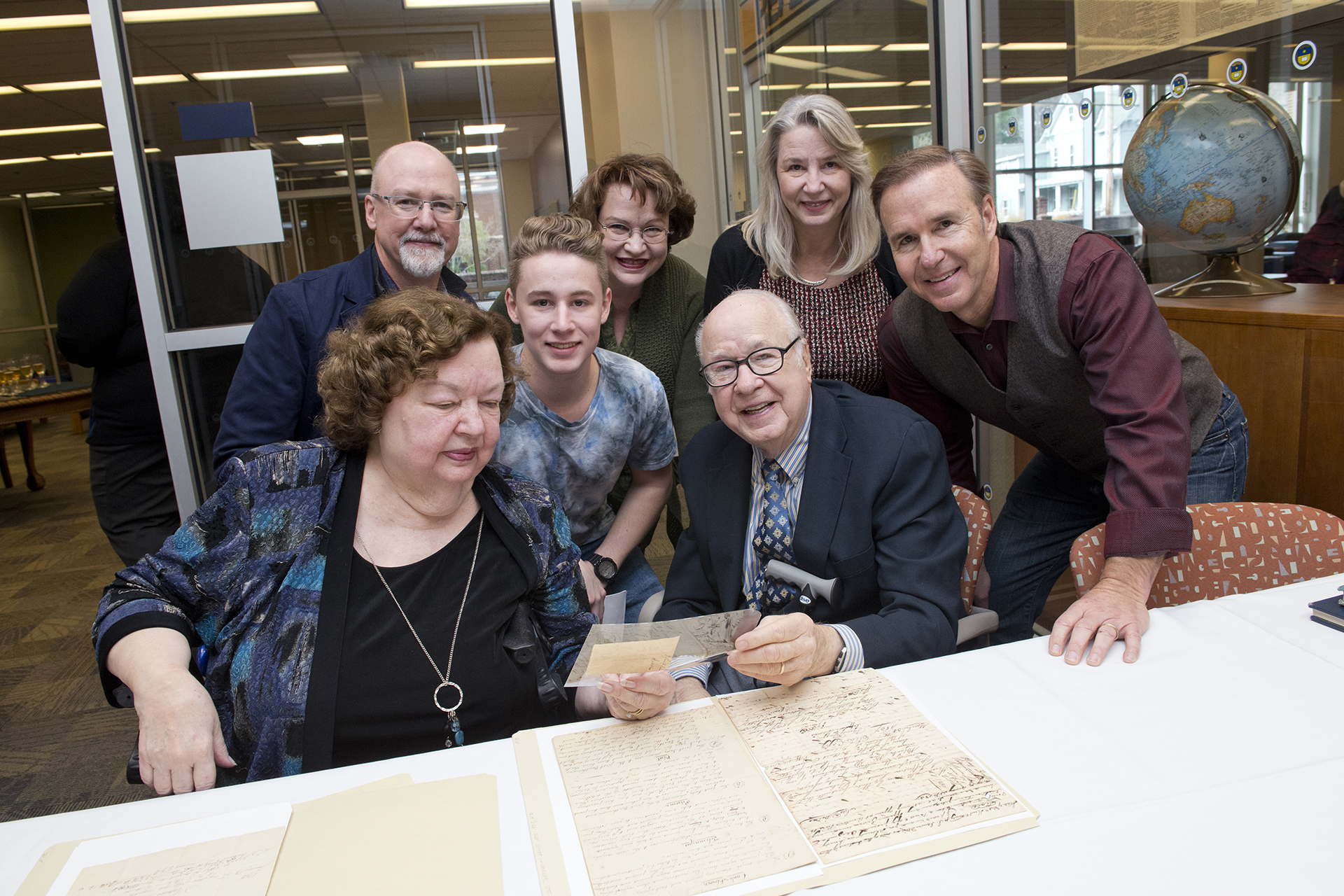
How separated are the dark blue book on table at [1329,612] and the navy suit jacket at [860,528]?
1.88 ft

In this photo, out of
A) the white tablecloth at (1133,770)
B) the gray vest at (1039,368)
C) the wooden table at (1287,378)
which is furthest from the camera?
the wooden table at (1287,378)

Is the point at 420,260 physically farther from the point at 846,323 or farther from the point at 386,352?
the point at 846,323

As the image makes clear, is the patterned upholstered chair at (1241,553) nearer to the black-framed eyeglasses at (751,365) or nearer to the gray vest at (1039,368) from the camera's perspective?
the gray vest at (1039,368)

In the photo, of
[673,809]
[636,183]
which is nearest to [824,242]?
[636,183]

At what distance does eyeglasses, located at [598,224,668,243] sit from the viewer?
251 cm

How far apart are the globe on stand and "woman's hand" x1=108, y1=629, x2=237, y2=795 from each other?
281cm

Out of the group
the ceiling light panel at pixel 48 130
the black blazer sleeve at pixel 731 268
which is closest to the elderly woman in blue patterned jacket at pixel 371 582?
the black blazer sleeve at pixel 731 268

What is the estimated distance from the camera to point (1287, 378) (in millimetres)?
2287

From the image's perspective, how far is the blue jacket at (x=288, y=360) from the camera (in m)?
2.10

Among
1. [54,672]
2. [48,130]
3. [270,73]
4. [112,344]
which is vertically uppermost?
[48,130]

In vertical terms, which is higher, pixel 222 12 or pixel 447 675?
pixel 222 12

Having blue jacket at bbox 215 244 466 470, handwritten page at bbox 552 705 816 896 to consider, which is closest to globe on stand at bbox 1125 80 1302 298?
handwritten page at bbox 552 705 816 896

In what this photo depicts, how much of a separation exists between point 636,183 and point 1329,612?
193cm

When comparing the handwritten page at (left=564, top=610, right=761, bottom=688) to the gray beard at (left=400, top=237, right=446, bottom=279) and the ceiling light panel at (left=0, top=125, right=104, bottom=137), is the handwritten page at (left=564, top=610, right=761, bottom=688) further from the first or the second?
the ceiling light panel at (left=0, top=125, right=104, bottom=137)
